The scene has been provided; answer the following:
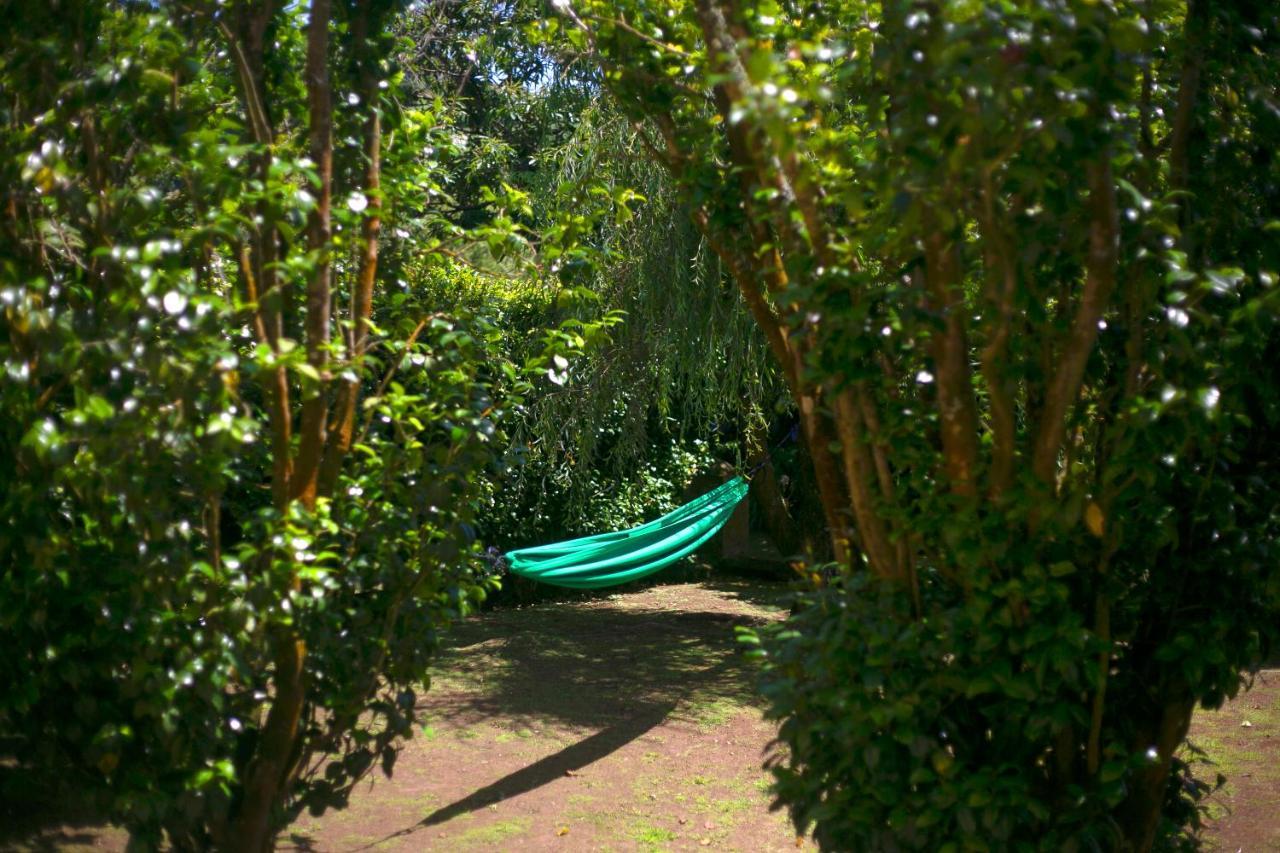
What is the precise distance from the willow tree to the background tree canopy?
0.03 feet

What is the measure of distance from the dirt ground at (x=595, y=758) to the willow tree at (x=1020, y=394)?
1.23 m

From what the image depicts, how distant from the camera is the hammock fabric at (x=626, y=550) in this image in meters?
7.00

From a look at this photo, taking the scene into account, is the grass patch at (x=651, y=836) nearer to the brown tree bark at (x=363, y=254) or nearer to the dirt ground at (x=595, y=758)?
the dirt ground at (x=595, y=758)

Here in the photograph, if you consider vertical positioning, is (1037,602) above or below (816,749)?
Result: above

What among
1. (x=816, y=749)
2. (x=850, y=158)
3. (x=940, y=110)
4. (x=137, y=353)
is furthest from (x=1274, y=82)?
(x=137, y=353)

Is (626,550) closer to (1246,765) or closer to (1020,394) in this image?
(1246,765)

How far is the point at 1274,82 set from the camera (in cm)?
265

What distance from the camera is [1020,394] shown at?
2699 millimetres

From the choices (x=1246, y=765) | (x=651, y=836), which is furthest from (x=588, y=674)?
(x=1246, y=765)

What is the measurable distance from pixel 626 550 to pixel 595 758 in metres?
2.29

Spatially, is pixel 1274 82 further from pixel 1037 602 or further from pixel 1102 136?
pixel 1037 602

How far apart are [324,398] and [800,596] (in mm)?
1097

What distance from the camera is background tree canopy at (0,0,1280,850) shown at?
2039 millimetres

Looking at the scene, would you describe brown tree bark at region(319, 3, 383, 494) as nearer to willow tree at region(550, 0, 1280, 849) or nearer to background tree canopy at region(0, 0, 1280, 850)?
background tree canopy at region(0, 0, 1280, 850)
